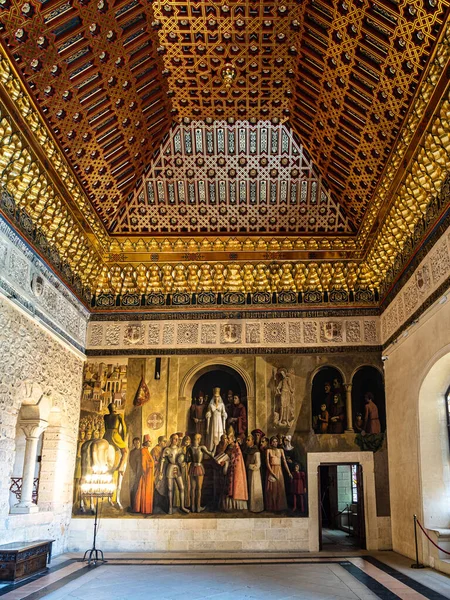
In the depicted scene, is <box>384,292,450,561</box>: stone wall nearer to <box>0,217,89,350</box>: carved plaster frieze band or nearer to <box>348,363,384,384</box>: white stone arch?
<box>348,363,384,384</box>: white stone arch

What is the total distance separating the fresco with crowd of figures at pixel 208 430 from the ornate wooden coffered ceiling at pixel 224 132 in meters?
1.43

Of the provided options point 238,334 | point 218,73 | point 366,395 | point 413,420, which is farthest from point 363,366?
point 218,73

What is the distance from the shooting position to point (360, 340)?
909 cm

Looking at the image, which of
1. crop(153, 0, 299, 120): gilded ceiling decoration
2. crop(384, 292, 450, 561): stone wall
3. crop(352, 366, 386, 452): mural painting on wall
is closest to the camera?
crop(153, 0, 299, 120): gilded ceiling decoration

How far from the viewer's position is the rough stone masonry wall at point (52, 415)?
6.11 m

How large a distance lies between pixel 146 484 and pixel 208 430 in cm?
122

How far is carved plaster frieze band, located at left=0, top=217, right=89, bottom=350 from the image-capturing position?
6.23m

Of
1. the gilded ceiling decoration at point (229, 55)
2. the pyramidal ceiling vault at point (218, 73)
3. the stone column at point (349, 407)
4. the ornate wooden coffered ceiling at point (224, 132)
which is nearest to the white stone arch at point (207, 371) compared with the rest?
the ornate wooden coffered ceiling at point (224, 132)

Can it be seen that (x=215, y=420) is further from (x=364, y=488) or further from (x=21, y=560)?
(x=21, y=560)

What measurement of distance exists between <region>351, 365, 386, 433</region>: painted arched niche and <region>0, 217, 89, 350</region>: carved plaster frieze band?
4433 mm

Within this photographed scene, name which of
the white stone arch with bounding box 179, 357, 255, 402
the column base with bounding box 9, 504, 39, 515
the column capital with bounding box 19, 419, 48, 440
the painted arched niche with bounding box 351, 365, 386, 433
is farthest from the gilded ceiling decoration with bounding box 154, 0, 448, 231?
the column base with bounding box 9, 504, 39, 515

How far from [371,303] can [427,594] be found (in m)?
4.83

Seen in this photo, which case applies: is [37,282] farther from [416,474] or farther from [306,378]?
[416,474]

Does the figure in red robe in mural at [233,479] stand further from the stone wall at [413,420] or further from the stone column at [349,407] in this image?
the stone wall at [413,420]
